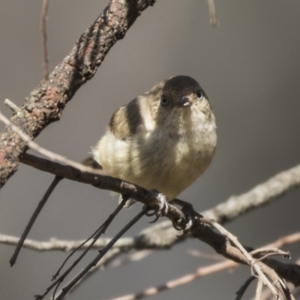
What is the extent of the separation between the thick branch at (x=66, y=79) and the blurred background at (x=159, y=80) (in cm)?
317

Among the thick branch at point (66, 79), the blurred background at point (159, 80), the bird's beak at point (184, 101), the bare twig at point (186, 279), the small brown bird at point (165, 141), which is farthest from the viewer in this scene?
the blurred background at point (159, 80)

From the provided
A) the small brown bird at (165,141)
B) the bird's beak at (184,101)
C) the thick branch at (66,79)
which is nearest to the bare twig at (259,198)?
the small brown bird at (165,141)

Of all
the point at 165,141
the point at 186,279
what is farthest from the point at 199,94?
the point at 186,279

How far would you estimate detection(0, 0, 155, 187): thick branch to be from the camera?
1.56 meters

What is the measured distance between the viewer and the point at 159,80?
518 centimetres

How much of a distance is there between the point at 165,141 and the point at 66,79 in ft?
4.67

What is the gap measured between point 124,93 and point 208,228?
282cm

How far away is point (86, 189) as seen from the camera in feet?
17.6

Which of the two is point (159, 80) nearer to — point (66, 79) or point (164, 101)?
point (164, 101)

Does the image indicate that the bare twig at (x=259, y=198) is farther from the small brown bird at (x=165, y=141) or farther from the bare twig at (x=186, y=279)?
the bare twig at (x=186, y=279)

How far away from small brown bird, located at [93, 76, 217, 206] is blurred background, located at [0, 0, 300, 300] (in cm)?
170

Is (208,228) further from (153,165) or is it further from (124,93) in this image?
(124,93)

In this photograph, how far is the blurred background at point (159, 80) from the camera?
Answer: 5145 mm

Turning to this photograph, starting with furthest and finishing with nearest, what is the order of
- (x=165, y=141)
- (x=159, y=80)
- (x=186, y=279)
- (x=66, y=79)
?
1. (x=159, y=80)
2. (x=165, y=141)
3. (x=186, y=279)
4. (x=66, y=79)
